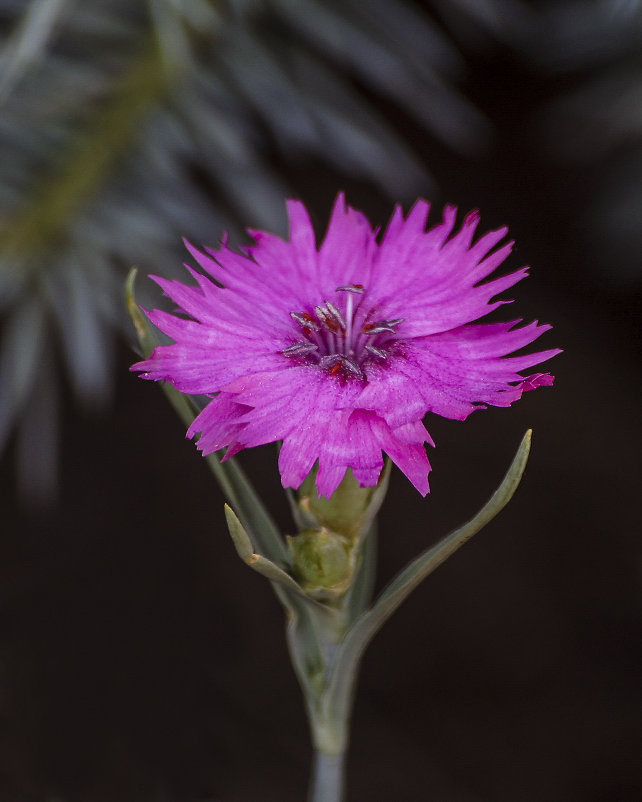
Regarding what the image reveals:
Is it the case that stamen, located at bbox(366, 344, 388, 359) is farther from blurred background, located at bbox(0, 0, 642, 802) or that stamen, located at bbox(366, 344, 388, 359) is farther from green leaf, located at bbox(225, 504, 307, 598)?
blurred background, located at bbox(0, 0, 642, 802)

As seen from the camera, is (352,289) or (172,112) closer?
(352,289)

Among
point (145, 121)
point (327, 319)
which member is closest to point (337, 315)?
point (327, 319)

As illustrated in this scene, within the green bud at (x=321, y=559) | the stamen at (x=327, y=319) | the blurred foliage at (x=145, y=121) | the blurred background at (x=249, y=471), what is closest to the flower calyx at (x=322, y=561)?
the green bud at (x=321, y=559)

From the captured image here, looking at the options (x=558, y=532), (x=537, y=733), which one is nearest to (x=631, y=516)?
(x=558, y=532)

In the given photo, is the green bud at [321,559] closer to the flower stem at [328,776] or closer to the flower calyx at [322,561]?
the flower calyx at [322,561]

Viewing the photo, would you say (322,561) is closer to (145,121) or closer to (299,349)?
(299,349)

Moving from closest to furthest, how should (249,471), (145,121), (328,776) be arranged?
(328,776) → (145,121) → (249,471)

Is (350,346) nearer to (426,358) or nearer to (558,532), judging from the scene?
(426,358)
